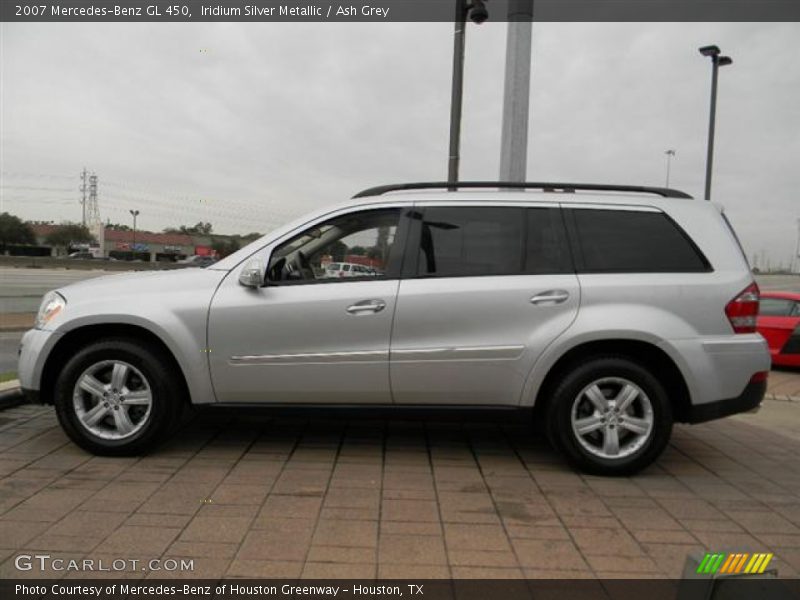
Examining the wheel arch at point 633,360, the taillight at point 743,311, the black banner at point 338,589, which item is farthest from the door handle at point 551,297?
the black banner at point 338,589

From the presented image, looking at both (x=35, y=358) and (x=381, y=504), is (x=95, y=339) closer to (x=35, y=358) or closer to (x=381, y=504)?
(x=35, y=358)

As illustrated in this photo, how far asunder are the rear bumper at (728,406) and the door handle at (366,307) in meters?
2.11

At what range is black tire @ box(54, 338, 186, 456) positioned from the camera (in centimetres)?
413

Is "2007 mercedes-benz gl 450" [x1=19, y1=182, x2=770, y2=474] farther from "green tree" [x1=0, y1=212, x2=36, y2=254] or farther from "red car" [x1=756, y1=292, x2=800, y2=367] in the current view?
"green tree" [x1=0, y1=212, x2=36, y2=254]

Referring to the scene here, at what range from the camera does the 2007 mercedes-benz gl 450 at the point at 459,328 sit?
4.01 m

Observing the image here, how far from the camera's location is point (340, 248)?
4340mm

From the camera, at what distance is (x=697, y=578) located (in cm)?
213

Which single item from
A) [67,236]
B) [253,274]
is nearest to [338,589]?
[253,274]

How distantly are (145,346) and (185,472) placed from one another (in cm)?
88

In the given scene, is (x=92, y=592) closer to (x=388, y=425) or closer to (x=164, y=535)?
(x=164, y=535)

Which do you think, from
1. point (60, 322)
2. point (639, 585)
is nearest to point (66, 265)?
point (60, 322)

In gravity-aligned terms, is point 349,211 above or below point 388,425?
above

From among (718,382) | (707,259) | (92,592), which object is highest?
(707,259)

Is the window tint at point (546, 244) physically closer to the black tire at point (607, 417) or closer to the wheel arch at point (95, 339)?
the black tire at point (607, 417)
